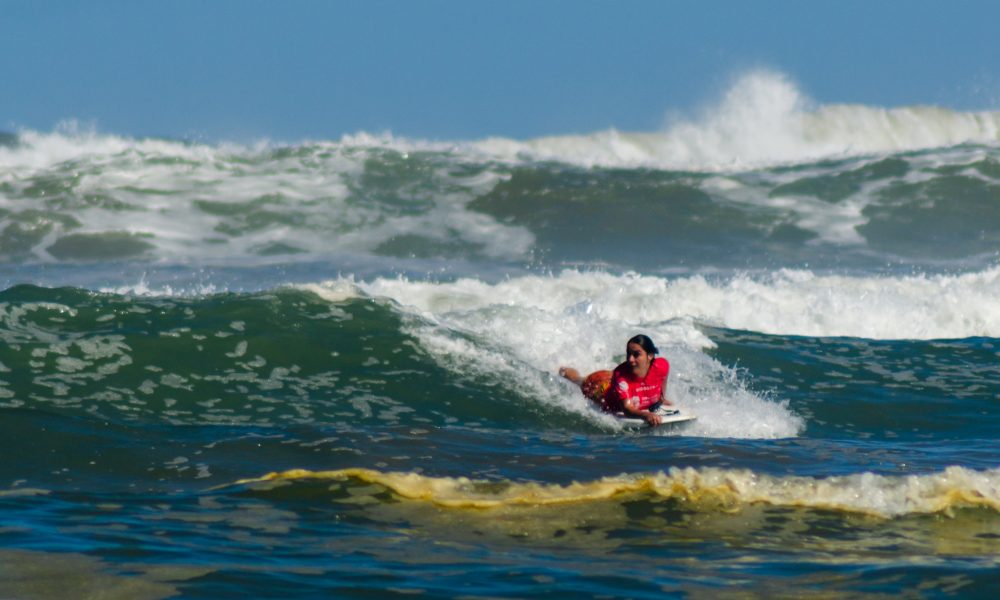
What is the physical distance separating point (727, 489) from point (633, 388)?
3.24 metres

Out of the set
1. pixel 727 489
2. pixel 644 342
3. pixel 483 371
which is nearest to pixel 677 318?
pixel 483 371

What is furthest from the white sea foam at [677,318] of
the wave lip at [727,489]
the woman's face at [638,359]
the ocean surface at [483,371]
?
the wave lip at [727,489]

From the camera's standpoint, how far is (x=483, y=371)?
38.8 ft

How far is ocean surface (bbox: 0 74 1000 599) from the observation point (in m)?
5.79

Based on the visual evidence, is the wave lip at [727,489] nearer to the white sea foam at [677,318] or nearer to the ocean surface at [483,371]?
the ocean surface at [483,371]

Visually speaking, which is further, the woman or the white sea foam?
the white sea foam

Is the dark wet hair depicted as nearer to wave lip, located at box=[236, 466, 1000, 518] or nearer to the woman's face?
the woman's face

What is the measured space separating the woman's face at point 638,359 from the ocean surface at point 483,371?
471 millimetres

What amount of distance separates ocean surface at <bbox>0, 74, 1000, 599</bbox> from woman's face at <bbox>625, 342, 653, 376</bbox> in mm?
471

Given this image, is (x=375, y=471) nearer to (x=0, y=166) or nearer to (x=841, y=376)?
(x=841, y=376)

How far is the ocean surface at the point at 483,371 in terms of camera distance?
579cm

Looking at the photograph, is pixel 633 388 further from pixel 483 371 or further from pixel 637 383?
pixel 483 371

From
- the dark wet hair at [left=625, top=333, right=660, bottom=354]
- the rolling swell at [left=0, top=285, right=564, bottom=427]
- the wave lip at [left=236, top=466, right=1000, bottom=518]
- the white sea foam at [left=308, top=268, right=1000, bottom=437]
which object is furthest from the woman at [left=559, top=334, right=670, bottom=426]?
the wave lip at [left=236, top=466, right=1000, bottom=518]

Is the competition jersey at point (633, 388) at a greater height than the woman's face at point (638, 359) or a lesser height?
lesser
